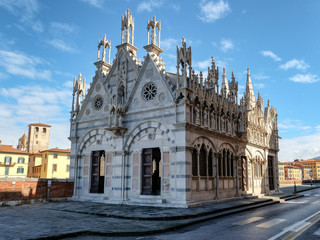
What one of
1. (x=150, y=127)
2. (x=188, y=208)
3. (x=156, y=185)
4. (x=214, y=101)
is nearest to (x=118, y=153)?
(x=150, y=127)

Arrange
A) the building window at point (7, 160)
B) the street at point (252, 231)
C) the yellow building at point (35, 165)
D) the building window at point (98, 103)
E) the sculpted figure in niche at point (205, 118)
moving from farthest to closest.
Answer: the yellow building at point (35, 165) < the building window at point (7, 160) < the building window at point (98, 103) < the sculpted figure in niche at point (205, 118) < the street at point (252, 231)

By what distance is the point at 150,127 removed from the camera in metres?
20.1

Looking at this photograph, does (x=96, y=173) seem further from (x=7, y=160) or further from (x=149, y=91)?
(x=7, y=160)

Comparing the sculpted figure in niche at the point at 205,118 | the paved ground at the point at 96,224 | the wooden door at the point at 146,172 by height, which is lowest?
the paved ground at the point at 96,224

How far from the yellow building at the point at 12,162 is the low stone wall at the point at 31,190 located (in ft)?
155

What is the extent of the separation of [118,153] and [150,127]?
345 centimetres

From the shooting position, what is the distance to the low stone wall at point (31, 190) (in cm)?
1958

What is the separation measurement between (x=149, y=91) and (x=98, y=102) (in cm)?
594

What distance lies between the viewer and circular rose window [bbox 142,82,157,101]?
816 inches

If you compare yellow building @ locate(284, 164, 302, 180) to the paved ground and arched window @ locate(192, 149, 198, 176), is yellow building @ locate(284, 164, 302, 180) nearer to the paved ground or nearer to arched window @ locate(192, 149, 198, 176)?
arched window @ locate(192, 149, 198, 176)

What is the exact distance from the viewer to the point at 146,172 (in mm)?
20016

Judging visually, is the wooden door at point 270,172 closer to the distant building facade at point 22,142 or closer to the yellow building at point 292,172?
the distant building facade at point 22,142

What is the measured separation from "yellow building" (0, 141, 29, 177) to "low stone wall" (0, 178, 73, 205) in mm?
47121

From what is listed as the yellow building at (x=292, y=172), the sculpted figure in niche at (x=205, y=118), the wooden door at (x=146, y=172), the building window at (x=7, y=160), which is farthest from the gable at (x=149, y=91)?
the yellow building at (x=292, y=172)
